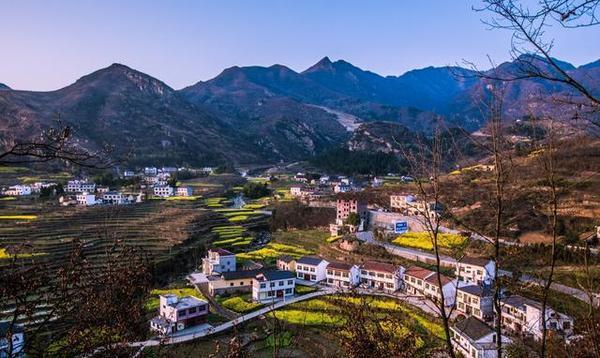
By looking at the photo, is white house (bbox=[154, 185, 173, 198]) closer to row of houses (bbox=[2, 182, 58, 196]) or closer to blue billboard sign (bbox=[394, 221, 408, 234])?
row of houses (bbox=[2, 182, 58, 196])

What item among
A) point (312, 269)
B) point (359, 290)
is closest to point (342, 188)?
point (312, 269)

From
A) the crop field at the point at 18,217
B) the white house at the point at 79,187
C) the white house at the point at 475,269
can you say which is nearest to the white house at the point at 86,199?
the crop field at the point at 18,217

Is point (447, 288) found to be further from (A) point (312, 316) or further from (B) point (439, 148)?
(B) point (439, 148)

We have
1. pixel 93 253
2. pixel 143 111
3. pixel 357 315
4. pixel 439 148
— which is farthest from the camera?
pixel 143 111

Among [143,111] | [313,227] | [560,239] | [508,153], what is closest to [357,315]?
[508,153]

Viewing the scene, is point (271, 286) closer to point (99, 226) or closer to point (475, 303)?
point (475, 303)
